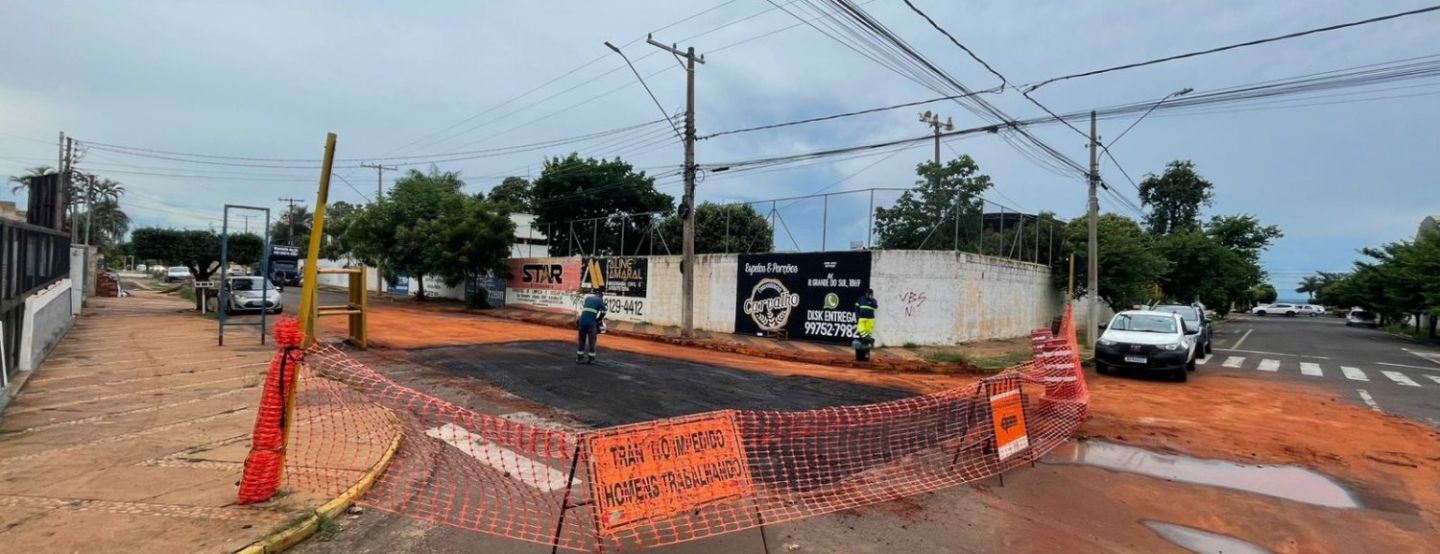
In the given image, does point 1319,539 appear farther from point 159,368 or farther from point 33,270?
point 33,270

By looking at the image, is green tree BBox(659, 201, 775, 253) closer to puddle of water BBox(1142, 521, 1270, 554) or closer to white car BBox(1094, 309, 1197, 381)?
white car BBox(1094, 309, 1197, 381)

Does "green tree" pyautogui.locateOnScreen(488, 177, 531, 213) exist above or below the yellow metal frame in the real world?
above

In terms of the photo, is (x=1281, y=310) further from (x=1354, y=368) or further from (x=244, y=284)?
(x=244, y=284)

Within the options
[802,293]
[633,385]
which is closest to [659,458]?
[633,385]

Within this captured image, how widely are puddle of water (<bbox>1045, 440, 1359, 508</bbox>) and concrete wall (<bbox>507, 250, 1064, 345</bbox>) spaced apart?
10.7 m

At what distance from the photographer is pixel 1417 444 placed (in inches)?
315

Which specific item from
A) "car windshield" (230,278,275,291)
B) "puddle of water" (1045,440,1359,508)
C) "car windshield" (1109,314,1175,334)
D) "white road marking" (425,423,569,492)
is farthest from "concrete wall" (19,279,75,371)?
"car windshield" (1109,314,1175,334)

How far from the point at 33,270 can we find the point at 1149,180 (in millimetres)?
57358

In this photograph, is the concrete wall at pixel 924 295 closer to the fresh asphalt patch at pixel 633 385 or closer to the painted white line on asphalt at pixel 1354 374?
the fresh asphalt patch at pixel 633 385

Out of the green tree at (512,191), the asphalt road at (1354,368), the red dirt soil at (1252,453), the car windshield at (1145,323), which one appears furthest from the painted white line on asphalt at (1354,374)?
the green tree at (512,191)

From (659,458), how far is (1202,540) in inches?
156

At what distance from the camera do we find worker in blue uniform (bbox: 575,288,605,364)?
12188mm

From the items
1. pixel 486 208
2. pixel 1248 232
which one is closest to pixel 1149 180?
pixel 1248 232

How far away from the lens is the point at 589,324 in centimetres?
1217
